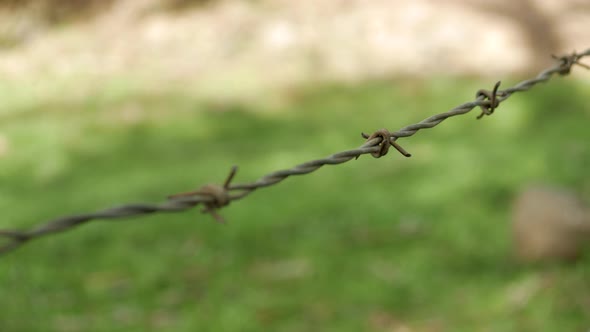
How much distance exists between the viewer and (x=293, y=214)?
16.1 feet

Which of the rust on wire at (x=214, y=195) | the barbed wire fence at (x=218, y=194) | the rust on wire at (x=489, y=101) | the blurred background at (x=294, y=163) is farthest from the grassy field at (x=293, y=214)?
the rust on wire at (x=214, y=195)

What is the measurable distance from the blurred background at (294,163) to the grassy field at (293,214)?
0.02m

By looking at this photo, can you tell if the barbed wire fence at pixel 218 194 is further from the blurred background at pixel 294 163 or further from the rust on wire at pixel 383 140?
the blurred background at pixel 294 163

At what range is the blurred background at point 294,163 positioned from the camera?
363 centimetres

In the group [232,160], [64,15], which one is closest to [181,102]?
[232,160]

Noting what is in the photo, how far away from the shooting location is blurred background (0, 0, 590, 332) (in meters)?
3.63

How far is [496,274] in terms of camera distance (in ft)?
12.5

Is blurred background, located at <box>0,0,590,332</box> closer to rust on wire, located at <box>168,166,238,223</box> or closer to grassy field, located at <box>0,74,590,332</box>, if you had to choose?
grassy field, located at <box>0,74,590,332</box>

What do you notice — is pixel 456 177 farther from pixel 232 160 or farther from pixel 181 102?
pixel 181 102

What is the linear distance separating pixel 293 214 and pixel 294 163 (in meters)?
1.11

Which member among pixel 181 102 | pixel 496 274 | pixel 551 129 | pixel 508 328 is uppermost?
pixel 181 102

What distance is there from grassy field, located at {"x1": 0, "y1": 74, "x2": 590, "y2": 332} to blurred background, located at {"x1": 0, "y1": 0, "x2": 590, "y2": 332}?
2cm

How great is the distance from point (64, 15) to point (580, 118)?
22.0 ft

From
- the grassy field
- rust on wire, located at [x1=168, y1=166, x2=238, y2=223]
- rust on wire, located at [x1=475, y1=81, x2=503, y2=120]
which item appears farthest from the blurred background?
rust on wire, located at [x1=168, y1=166, x2=238, y2=223]
